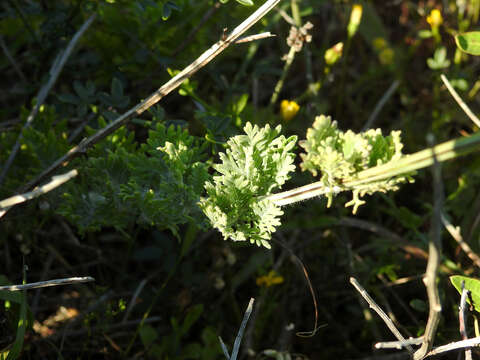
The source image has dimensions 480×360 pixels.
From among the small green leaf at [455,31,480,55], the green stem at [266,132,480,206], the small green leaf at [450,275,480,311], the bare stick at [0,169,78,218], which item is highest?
the bare stick at [0,169,78,218]

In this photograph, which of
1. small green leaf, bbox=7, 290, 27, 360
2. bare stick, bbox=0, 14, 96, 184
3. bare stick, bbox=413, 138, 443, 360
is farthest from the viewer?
bare stick, bbox=0, 14, 96, 184

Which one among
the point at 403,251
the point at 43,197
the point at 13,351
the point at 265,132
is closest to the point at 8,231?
the point at 43,197

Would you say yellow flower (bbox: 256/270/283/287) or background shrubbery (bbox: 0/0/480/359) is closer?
background shrubbery (bbox: 0/0/480/359)

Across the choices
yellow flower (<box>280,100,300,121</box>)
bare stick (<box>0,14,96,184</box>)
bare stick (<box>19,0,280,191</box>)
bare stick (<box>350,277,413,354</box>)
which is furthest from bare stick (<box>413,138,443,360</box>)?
bare stick (<box>0,14,96,184</box>)

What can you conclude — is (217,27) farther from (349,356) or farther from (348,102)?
A: (349,356)

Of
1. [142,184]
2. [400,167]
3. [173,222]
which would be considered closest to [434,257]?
[400,167]

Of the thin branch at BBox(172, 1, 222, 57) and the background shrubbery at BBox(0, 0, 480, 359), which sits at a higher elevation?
the thin branch at BBox(172, 1, 222, 57)

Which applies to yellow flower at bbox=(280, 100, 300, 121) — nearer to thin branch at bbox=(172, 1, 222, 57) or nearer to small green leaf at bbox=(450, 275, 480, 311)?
thin branch at bbox=(172, 1, 222, 57)
